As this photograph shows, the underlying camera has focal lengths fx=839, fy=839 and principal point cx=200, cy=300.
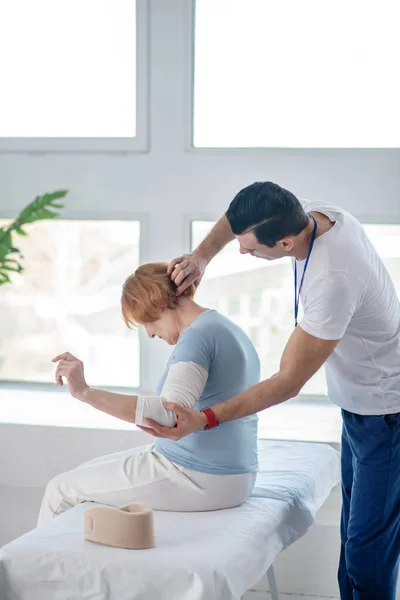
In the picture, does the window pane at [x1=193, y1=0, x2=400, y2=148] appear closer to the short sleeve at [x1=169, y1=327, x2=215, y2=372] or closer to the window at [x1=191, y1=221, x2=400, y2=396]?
the window at [x1=191, y1=221, x2=400, y2=396]

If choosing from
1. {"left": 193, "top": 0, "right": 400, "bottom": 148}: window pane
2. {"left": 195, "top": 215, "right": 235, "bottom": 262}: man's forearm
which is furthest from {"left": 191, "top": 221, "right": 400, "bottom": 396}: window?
{"left": 195, "top": 215, "right": 235, "bottom": 262}: man's forearm

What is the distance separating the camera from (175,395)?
195 centimetres

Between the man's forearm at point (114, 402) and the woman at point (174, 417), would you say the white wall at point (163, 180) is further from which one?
the man's forearm at point (114, 402)

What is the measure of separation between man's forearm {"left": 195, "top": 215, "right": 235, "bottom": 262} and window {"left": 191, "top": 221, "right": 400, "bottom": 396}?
1229mm

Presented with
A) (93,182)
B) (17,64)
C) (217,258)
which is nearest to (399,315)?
(217,258)

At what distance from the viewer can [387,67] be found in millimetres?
3516

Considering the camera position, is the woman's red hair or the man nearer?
the man

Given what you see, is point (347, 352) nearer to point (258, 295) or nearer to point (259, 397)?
point (259, 397)

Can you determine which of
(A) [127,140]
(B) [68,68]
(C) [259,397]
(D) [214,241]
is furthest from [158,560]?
(B) [68,68]

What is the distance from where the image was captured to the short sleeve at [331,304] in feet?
6.06

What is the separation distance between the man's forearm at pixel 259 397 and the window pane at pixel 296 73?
1902 mm

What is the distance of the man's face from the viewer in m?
1.90

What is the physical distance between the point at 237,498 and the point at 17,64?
2.52 meters

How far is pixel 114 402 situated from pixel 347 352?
0.58 meters
